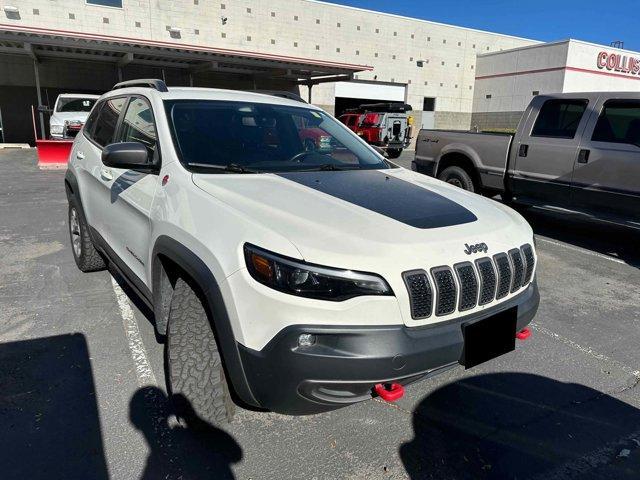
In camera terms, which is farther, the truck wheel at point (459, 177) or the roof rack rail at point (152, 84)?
the truck wheel at point (459, 177)

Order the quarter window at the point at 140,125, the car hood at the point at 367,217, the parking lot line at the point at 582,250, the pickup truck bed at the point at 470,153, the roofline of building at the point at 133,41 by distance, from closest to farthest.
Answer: the car hood at the point at 367,217
the quarter window at the point at 140,125
the parking lot line at the point at 582,250
the pickup truck bed at the point at 470,153
the roofline of building at the point at 133,41

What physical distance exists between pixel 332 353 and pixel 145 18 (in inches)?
992

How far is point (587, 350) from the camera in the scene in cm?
358

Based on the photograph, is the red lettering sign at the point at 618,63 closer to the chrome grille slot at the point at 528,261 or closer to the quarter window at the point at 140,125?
the chrome grille slot at the point at 528,261

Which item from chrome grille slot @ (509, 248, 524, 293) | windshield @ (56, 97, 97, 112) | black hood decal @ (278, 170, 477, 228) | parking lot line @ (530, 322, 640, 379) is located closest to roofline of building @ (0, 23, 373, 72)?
windshield @ (56, 97, 97, 112)

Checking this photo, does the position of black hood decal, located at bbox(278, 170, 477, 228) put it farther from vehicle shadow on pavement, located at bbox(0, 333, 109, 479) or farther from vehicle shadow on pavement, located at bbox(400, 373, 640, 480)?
vehicle shadow on pavement, located at bbox(0, 333, 109, 479)

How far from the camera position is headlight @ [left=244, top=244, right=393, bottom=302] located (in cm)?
191

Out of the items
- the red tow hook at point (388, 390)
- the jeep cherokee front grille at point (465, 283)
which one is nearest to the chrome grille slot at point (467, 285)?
the jeep cherokee front grille at point (465, 283)

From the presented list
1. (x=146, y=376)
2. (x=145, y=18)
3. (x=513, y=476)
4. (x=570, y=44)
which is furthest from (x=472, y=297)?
(x=570, y=44)

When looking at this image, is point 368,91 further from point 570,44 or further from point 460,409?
point 460,409

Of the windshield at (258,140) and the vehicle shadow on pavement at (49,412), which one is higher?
the windshield at (258,140)

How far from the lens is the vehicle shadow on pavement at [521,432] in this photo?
234cm

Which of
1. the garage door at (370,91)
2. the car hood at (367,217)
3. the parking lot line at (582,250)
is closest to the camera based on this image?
the car hood at (367,217)

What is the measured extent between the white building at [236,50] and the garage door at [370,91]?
63 millimetres
